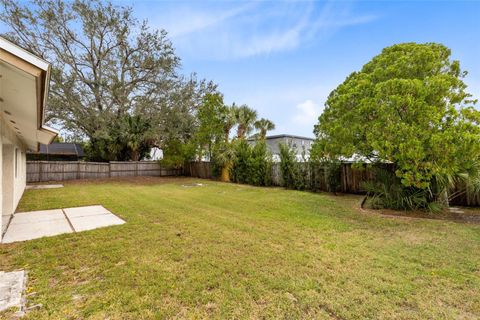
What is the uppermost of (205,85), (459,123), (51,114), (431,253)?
(205,85)

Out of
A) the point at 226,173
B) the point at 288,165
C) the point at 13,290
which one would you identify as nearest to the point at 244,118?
the point at 226,173

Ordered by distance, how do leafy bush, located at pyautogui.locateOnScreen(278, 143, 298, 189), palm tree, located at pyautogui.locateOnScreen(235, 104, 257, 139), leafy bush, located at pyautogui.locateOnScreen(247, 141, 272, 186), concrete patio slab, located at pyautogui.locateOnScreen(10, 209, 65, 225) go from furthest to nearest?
palm tree, located at pyautogui.locateOnScreen(235, 104, 257, 139) → leafy bush, located at pyautogui.locateOnScreen(247, 141, 272, 186) → leafy bush, located at pyautogui.locateOnScreen(278, 143, 298, 189) → concrete patio slab, located at pyautogui.locateOnScreen(10, 209, 65, 225)

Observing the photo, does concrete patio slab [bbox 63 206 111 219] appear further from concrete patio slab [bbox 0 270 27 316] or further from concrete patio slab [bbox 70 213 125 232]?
concrete patio slab [bbox 0 270 27 316]

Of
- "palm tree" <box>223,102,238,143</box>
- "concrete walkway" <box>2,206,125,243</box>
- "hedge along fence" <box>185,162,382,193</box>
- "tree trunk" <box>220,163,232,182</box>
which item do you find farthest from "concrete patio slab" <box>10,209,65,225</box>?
"palm tree" <box>223,102,238,143</box>

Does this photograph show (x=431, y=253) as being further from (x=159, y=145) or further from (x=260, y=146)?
(x=159, y=145)

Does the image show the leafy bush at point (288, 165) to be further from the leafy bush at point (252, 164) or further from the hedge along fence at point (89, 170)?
the hedge along fence at point (89, 170)

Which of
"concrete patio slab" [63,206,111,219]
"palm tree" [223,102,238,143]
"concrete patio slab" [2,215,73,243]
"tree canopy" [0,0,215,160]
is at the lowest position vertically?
"concrete patio slab" [2,215,73,243]

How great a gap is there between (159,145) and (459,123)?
1771 cm

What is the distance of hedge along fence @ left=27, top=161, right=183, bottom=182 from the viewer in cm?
1299

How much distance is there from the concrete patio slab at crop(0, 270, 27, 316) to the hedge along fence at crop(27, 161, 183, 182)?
13.5m

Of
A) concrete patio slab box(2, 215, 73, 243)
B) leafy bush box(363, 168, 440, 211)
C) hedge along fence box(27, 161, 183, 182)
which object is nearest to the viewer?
concrete patio slab box(2, 215, 73, 243)

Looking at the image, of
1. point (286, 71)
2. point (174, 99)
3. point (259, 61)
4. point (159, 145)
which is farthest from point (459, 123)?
point (159, 145)

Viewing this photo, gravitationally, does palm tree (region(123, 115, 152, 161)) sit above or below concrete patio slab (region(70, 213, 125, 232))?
above

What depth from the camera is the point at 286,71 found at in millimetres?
11820
